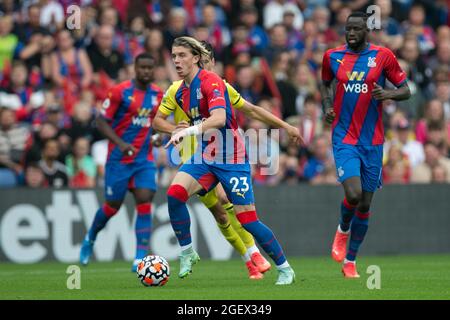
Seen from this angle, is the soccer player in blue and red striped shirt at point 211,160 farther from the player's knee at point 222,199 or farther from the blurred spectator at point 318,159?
the blurred spectator at point 318,159

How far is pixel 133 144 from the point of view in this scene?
15.4m

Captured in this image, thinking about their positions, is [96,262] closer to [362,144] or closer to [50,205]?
[50,205]

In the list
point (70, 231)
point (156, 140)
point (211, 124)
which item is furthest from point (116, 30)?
point (211, 124)

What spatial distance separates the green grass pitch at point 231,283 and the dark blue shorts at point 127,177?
107 cm

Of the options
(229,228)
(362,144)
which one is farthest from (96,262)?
(362,144)

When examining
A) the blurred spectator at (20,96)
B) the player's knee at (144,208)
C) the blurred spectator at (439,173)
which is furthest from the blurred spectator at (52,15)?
the blurred spectator at (439,173)

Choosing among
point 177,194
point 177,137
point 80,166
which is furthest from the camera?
point 80,166

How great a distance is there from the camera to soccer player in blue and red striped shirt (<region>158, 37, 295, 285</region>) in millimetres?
11875

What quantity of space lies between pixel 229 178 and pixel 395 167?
25.8 ft

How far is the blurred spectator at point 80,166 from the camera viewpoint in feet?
62.0

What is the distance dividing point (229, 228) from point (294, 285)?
176 centimetres

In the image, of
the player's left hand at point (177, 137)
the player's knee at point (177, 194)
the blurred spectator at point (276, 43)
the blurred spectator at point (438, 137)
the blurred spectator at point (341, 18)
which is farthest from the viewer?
the blurred spectator at point (341, 18)

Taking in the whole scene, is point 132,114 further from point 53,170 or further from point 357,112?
point 53,170

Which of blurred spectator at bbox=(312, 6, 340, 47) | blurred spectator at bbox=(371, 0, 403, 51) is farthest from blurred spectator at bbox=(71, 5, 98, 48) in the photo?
blurred spectator at bbox=(371, 0, 403, 51)
